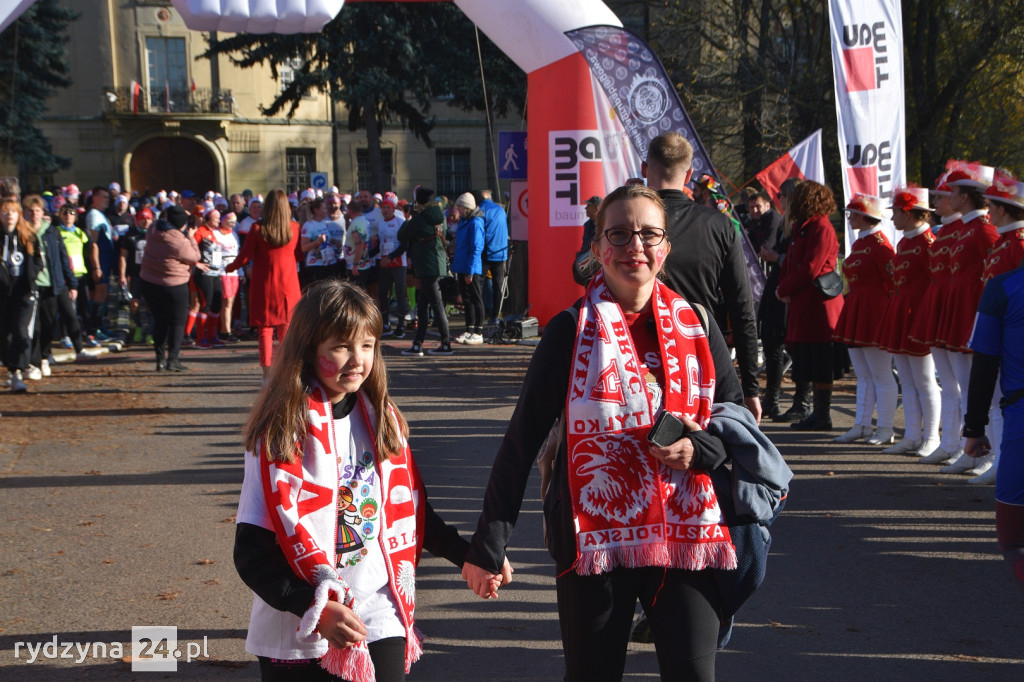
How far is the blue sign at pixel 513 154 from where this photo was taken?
53.8ft

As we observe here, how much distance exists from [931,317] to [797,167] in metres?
5.92

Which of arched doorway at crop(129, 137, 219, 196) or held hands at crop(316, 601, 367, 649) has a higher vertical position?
arched doorway at crop(129, 137, 219, 196)

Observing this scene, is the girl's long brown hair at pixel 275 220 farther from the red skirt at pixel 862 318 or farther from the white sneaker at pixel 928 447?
the white sneaker at pixel 928 447

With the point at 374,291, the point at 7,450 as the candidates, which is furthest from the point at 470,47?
the point at 7,450

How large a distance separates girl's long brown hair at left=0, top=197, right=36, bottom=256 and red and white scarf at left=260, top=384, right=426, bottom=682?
905 centimetres

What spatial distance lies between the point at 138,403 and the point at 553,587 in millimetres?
6981

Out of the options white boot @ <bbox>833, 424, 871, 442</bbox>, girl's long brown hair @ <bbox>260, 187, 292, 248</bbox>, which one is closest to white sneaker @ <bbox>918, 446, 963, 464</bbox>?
white boot @ <bbox>833, 424, 871, 442</bbox>

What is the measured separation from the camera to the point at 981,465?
7.77 m

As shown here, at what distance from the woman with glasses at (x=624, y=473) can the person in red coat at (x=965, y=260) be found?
15.0ft

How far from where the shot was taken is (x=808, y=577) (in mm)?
5480

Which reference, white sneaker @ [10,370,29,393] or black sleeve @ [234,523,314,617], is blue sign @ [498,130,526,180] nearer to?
white sneaker @ [10,370,29,393]

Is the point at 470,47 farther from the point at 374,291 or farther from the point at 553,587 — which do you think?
the point at 553,587

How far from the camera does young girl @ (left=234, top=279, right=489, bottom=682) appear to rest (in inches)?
102

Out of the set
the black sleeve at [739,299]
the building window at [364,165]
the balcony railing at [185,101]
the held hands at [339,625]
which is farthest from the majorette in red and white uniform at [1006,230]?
the balcony railing at [185,101]
